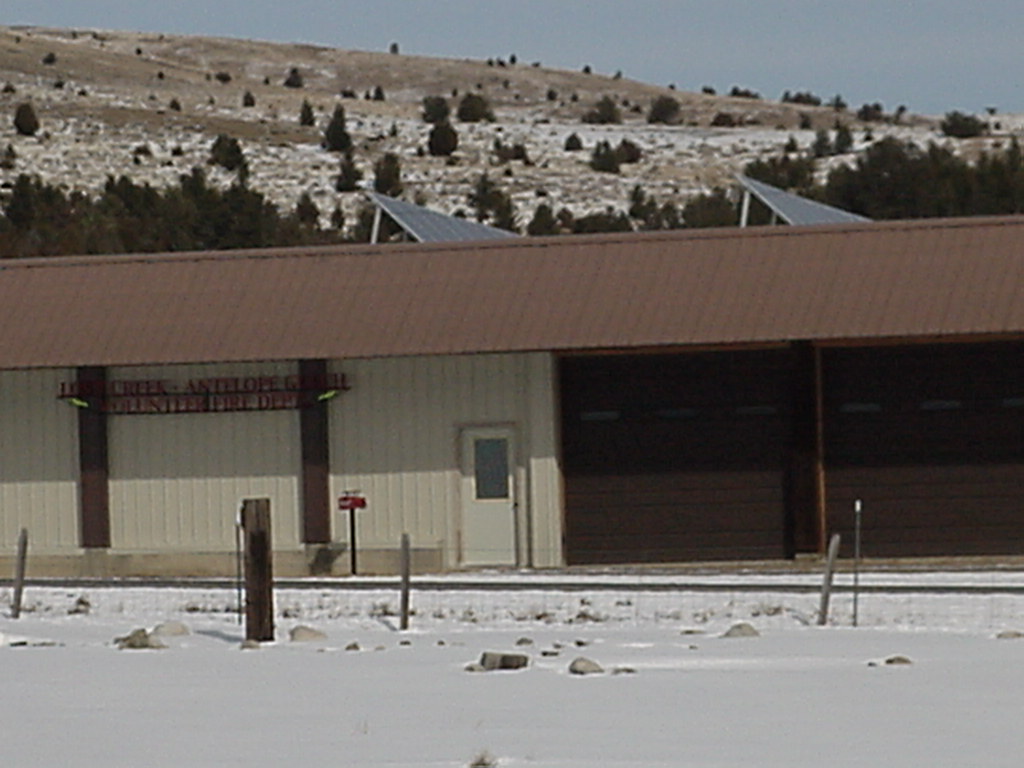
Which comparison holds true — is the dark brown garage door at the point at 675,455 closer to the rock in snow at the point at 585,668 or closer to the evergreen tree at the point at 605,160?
the rock in snow at the point at 585,668

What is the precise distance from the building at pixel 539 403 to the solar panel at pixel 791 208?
4.20 meters

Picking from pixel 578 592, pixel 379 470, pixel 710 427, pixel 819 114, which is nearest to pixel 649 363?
pixel 710 427

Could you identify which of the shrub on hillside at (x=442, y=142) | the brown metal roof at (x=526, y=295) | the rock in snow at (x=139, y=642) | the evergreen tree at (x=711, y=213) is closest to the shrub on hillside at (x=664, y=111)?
A: the shrub on hillside at (x=442, y=142)

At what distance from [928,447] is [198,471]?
10733 millimetres

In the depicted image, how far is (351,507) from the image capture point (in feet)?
116

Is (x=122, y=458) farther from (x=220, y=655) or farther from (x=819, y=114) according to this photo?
(x=819, y=114)

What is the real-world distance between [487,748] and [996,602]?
13102 millimetres

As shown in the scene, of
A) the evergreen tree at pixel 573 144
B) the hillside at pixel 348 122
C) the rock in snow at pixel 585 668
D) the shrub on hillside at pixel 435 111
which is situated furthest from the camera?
the shrub on hillside at pixel 435 111

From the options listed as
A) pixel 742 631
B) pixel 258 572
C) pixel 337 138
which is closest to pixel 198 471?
pixel 258 572

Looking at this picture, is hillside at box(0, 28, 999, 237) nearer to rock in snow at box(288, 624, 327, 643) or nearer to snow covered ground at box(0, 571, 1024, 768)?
snow covered ground at box(0, 571, 1024, 768)

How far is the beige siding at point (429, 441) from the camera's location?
36.4 metres

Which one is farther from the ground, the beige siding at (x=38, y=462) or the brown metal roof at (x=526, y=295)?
the brown metal roof at (x=526, y=295)

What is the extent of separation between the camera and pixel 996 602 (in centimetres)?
2681

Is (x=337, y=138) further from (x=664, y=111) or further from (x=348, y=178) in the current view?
(x=664, y=111)
